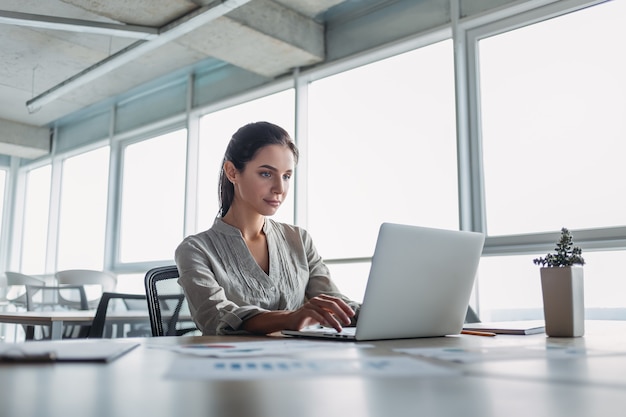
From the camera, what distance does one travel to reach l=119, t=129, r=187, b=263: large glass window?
6418 mm

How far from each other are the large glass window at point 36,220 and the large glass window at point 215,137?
323cm

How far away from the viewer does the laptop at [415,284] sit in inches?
46.3

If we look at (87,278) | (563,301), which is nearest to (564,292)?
(563,301)

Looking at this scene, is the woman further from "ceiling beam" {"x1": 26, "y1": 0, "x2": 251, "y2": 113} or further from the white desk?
"ceiling beam" {"x1": 26, "y1": 0, "x2": 251, "y2": 113}

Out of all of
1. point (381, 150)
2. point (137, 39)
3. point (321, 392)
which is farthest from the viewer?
point (137, 39)

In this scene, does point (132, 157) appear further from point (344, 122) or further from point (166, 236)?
point (344, 122)

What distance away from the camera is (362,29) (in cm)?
485

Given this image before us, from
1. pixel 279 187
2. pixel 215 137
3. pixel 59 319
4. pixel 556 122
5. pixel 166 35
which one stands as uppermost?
pixel 166 35

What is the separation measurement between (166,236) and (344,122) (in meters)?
2.52

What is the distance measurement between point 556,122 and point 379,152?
1.39m

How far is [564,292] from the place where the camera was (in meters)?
1.35

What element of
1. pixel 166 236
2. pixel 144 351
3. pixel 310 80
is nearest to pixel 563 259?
pixel 144 351

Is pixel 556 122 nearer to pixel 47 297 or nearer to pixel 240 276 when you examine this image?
pixel 240 276

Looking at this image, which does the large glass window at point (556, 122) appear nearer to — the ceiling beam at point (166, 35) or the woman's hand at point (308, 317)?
the ceiling beam at point (166, 35)
